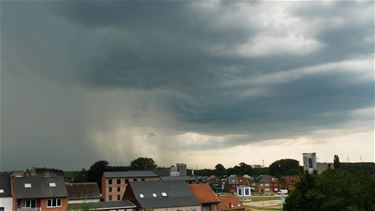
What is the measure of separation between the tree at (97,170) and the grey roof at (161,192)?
192ft

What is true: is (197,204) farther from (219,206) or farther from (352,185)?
(352,185)

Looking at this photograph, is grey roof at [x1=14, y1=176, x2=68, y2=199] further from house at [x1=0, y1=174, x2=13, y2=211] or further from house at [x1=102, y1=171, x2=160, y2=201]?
house at [x1=102, y1=171, x2=160, y2=201]

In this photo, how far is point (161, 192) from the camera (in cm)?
6894

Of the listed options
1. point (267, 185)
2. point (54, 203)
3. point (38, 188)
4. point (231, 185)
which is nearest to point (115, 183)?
point (54, 203)

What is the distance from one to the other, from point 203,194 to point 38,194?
2951cm

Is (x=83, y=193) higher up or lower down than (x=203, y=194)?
higher up

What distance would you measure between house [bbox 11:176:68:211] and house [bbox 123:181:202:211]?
1242 cm

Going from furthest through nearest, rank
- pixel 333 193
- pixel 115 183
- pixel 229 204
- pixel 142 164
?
pixel 142 164 < pixel 115 183 < pixel 229 204 < pixel 333 193

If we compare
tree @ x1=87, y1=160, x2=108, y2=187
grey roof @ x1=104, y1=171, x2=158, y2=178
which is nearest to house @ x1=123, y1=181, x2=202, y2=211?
grey roof @ x1=104, y1=171, x2=158, y2=178

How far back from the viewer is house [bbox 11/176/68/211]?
5653cm

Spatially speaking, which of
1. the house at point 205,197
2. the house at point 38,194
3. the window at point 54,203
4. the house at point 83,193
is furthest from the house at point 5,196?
the house at point 205,197

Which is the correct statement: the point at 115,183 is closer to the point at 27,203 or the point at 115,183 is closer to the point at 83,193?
the point at 83,193

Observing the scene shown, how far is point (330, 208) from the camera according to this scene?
3350cm

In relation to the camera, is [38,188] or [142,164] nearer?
[38,188]
